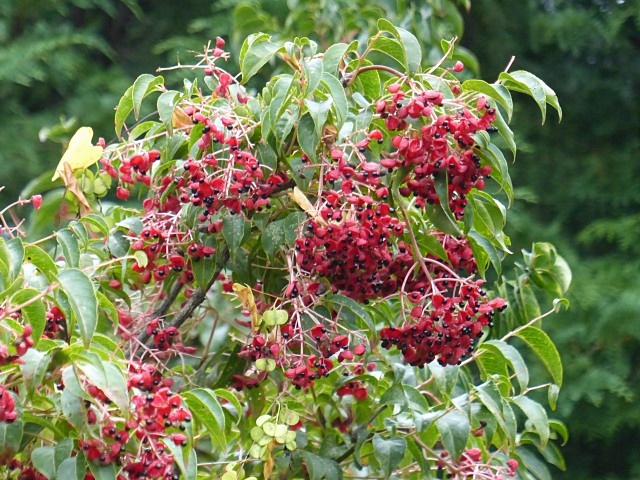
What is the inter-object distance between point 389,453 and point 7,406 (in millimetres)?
411

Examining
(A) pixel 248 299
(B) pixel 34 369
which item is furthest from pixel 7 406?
(A) pixel 248 299

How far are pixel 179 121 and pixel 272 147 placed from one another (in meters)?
0.15

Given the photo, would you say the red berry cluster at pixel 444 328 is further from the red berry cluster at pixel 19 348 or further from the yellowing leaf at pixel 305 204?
the red berry cluster at pixel 19 348

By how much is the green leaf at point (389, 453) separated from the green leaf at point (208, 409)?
185 millimetres

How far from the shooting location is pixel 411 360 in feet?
3.32

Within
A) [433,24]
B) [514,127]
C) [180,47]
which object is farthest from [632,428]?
[180,47]

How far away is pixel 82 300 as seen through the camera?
0.83m

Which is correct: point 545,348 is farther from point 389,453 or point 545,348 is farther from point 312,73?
point 312,73

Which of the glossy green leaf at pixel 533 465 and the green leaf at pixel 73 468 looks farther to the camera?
the glossy green leaf at pixel 533 465

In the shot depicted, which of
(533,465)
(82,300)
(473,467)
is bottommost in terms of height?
(533,465)

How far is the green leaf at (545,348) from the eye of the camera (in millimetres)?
1119

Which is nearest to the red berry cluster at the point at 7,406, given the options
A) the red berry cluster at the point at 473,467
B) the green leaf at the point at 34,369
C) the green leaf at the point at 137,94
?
the green leaf at the point at 34,369

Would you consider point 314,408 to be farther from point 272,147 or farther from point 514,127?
point 514,127

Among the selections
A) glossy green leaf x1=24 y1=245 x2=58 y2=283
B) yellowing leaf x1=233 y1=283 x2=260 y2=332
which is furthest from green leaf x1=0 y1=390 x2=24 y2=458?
yellowing leaf x1=233 y1=283 x2=260 y2=332
